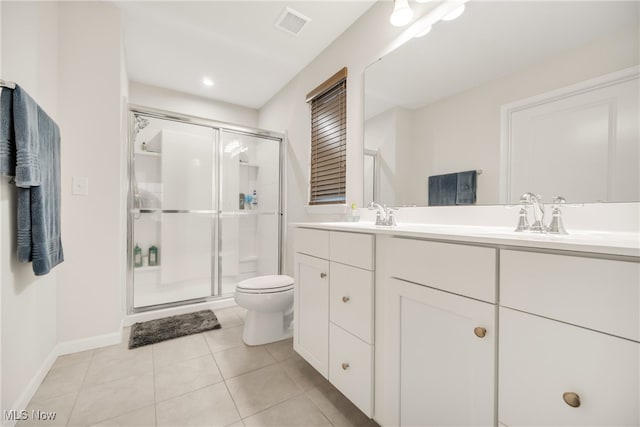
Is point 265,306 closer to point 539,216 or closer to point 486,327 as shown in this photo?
point 486,327

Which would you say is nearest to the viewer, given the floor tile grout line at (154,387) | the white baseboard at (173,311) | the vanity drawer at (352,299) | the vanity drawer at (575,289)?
the vanity drawer at (575,289)

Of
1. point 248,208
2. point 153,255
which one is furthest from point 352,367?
point 153,255

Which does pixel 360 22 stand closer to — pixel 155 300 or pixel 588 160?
pixel 588 160

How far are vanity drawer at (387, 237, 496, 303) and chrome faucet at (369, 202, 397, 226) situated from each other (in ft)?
1.85

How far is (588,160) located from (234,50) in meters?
2.55

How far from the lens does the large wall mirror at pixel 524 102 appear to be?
893 millimetres

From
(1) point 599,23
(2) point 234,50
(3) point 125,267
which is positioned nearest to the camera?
(1) point 599,23

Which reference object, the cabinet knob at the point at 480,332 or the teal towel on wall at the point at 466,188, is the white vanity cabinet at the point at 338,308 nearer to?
the cabinet knob at the point at 480,332

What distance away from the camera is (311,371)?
5.13 ft

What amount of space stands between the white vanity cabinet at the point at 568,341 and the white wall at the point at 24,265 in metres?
1.83

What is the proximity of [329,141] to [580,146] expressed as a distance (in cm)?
159

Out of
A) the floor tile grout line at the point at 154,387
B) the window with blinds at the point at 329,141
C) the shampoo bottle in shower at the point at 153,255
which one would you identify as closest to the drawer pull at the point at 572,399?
the floor tile grout line at the point at 154,387

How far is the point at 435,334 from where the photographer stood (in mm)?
831

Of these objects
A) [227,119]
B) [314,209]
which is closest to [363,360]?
[314,209]
